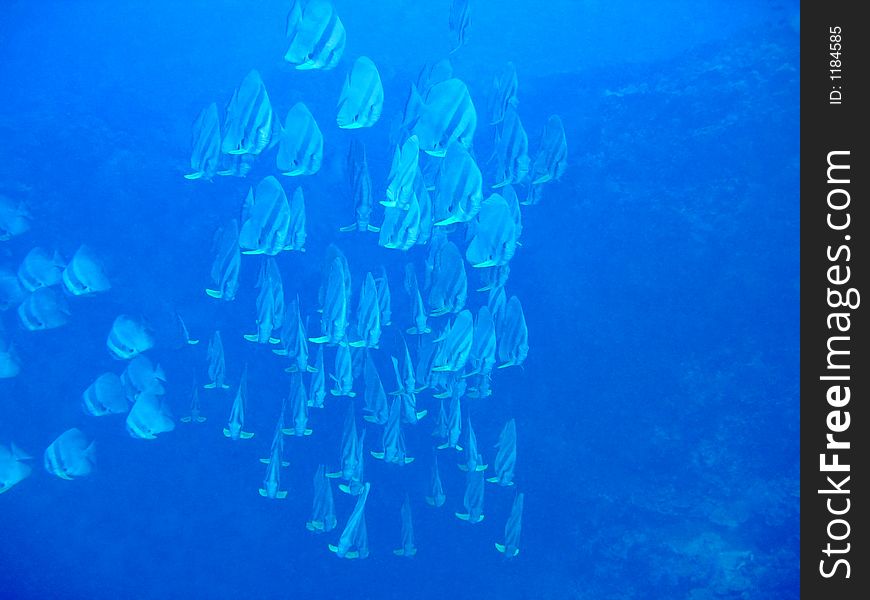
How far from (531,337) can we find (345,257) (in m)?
4.84

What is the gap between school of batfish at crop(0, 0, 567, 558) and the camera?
3.16 metres

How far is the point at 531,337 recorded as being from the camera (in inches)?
332

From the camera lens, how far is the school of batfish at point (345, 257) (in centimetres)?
316

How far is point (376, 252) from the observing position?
8.69m
